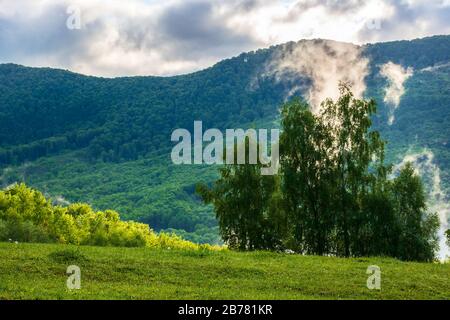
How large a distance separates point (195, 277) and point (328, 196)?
29552 millimetres

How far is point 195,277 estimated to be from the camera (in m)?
28.0

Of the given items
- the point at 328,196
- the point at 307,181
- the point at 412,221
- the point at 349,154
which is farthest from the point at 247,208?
the point at 412,221

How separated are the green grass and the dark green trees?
19750 mm

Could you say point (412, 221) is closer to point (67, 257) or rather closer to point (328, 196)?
point (328, 196)

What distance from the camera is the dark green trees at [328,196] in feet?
180

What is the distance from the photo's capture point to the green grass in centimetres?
2338

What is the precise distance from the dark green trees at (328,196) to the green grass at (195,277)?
19750 millimetres

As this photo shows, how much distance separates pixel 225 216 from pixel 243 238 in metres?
2.89

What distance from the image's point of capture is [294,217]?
56.8m

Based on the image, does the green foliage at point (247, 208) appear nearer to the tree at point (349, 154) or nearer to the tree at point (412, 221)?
the tree at point (349, 154)

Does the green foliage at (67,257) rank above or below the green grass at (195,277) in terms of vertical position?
above

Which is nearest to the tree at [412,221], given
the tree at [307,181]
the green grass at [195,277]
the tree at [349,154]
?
the tree at [349,154]

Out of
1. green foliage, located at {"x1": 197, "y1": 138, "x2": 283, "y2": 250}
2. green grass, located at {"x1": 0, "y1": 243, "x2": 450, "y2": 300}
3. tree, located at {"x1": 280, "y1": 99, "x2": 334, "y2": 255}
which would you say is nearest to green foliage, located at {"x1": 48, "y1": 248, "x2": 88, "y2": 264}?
green grass, located at {"x1": 0, "y1": 243, "x2": 450, "y2": 300}
